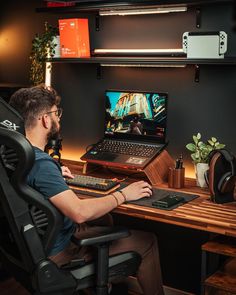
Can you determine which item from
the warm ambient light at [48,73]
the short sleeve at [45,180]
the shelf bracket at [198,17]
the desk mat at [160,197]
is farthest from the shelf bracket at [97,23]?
the short sleeve at [45,180]

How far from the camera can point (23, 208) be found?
2223 mm

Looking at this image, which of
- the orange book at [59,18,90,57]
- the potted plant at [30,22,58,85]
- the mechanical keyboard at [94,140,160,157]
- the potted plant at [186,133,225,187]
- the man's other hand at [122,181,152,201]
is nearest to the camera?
the man's other hand at [122,181,152,201]

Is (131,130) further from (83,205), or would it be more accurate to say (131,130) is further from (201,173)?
(83,205)

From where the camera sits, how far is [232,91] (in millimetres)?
3176

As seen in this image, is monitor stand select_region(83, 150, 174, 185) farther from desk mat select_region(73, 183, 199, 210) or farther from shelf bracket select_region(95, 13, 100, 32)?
shelf bracket select_region(95, 13, 100, 32)

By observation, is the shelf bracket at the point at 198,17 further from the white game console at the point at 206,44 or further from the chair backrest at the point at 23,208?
the chair backrest at the point at 23,208

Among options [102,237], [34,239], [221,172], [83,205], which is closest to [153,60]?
[221,172]

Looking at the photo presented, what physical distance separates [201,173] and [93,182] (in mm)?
615

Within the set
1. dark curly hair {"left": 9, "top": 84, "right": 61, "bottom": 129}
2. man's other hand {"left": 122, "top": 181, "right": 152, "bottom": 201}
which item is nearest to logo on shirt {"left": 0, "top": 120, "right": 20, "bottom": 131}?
dark curly hair {"left": 9, "top": 84, "right": 61, "bottom": 129}

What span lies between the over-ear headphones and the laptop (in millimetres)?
517

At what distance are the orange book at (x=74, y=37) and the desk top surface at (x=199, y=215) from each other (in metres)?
1.29

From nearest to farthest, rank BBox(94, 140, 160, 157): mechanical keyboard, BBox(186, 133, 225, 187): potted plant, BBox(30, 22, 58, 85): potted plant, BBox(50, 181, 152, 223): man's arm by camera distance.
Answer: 1. BBox(50, 181, 152, 223): man's arm
2. BBox(186, 133, 225, 187): potted plant
3. BBox(94, 140, 160, 157): mechanical keyboard
4. BBox(30, 22, 58, 85): potted plant

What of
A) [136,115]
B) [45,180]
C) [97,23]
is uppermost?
[97,23]

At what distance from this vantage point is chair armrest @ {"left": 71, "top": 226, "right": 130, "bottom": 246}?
7.55ft
